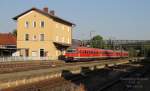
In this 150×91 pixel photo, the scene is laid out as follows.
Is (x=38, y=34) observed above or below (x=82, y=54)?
above

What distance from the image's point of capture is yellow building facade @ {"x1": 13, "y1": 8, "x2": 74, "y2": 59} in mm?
69500

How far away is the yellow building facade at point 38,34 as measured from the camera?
69.5 m

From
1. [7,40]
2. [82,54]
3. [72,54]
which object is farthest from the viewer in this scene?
[7,40]

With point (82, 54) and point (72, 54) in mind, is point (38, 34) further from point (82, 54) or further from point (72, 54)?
point (72, 54)

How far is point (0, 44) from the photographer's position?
242 ft

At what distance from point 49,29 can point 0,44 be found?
11.5m

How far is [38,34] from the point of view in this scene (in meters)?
70.8

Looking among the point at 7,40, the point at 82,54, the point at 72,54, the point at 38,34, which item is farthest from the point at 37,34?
the point at 72,54

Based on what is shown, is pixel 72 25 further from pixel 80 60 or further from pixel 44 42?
pixel 80 60

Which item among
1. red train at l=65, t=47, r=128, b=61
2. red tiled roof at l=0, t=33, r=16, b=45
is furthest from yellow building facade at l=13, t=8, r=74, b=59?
red train at l=65, t=47, r=128, b=61

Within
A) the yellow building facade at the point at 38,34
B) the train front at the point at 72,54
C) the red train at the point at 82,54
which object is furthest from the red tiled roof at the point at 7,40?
the train front at the point at 72,54

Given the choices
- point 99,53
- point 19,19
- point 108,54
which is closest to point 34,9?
point 19,19

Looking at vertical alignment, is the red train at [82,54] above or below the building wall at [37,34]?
below

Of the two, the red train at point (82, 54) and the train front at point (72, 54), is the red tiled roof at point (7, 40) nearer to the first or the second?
the red train at point (82, 54)
